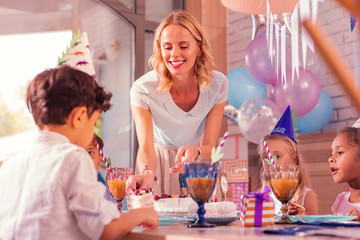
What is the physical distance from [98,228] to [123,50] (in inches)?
148

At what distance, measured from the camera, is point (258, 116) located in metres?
3.45

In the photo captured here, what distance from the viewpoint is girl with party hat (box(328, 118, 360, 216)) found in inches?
85.5

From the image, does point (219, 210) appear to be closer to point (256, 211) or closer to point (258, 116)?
point (256, 211)

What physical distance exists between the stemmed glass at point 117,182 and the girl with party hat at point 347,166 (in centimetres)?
113

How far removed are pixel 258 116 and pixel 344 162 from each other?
1.25 meters

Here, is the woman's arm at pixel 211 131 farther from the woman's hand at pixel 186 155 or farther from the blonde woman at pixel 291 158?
the blonde woman at pixel 291 158

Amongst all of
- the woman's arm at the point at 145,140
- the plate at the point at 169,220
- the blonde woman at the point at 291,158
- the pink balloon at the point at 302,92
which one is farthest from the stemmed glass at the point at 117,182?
the pink balloon at the point at 302,92

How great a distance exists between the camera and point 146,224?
3.50ft

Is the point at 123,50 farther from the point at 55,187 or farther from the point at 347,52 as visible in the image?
the point at 55,187

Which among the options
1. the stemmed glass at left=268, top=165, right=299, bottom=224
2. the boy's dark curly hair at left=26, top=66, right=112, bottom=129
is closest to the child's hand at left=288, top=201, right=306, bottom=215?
the stemmed glass at left=268, top=165, right=299, bottom=224

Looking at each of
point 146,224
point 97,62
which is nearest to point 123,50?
point 97,62

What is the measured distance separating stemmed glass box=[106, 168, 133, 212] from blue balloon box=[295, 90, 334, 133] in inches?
90.0

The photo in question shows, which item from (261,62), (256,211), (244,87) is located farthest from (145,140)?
(244,87)

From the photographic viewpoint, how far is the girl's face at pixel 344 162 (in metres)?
2.19
